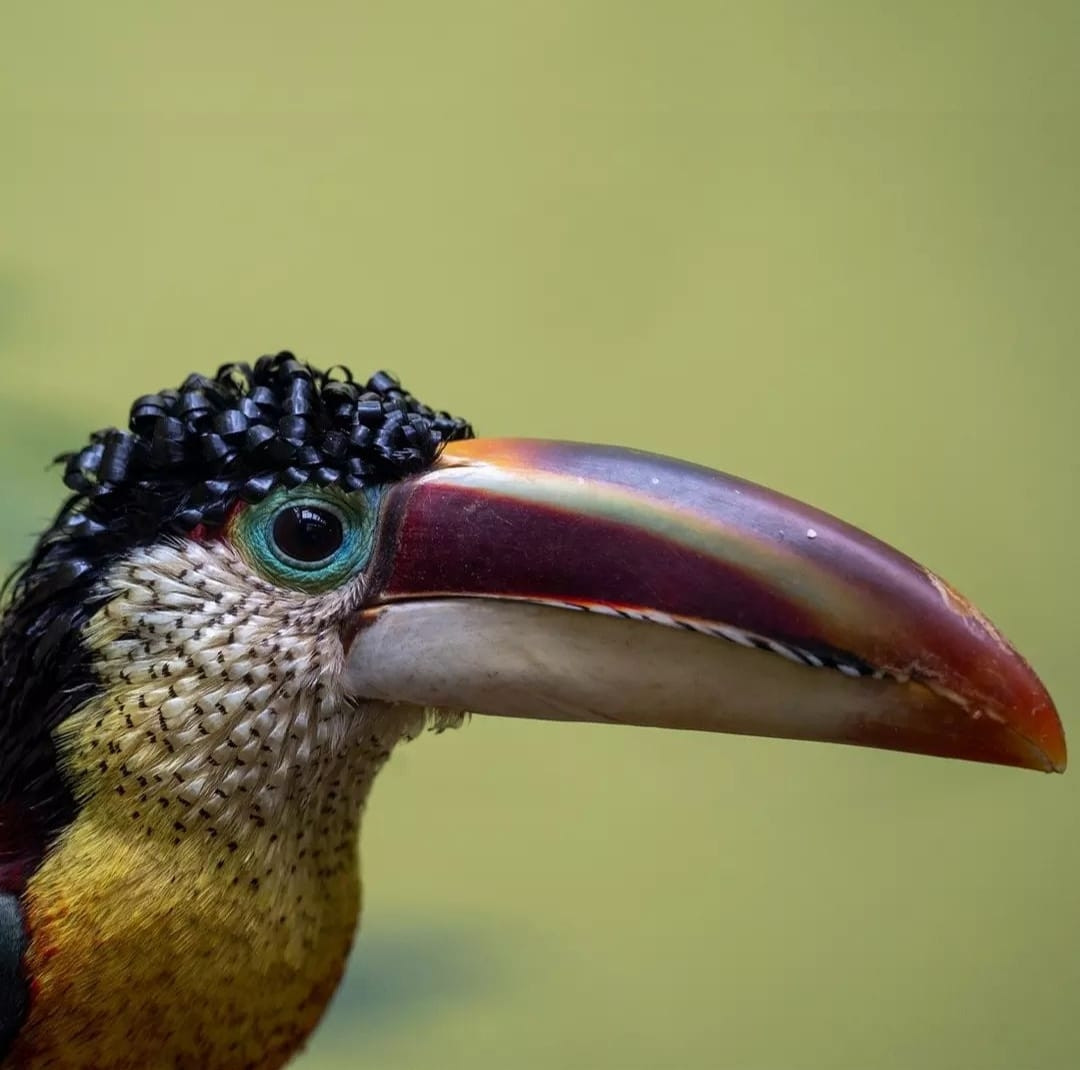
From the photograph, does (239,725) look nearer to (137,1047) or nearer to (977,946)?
(137,1047)

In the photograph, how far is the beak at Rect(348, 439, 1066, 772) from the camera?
26.9 inches

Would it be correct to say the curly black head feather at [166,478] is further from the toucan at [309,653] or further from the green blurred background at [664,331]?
the green blurred background at [664,331]

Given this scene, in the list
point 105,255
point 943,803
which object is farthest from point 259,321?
point 943,803

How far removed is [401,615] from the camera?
0.74m

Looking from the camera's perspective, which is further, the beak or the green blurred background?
the green blurred background

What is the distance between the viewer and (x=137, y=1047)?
2.50 ft

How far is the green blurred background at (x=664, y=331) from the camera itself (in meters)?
1.46

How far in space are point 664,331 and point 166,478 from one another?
0.85 metres

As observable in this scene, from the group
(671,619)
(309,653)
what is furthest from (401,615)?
(671,619)

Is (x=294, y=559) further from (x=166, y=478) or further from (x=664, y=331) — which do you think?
(x=664, y=331)

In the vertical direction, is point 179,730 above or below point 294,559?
below

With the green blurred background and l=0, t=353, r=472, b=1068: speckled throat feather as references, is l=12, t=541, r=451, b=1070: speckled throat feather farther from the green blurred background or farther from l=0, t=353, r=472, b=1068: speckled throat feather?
the green blurred background

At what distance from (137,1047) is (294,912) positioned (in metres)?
0.12

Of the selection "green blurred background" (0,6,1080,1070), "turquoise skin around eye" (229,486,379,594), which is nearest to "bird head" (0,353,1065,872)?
"turquoise skin around eye" (229,486,379,594)
